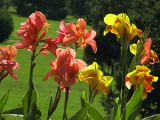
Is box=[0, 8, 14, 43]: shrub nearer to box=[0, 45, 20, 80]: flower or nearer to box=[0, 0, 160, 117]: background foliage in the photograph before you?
box=[0, 0, 160, 117]: background foliage

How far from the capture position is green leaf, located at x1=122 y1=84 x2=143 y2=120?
195 centimetres

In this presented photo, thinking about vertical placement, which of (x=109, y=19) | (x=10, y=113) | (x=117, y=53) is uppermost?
(x=109, y=19)

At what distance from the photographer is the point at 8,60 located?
6.86 feet

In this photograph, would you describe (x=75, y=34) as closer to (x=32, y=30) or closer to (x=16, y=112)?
(x=32, y=30)

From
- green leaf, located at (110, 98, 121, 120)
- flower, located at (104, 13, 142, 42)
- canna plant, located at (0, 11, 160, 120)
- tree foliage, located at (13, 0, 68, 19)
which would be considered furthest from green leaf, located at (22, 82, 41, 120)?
tree foliage, located at (13, 0, 68, 19)

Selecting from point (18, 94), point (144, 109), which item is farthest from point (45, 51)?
point (18, 94)

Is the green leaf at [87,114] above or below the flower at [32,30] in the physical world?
below

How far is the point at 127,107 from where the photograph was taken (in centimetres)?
200

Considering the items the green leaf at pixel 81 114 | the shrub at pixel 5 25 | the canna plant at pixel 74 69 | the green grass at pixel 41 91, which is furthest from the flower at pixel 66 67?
the shrub at pixel 5 25

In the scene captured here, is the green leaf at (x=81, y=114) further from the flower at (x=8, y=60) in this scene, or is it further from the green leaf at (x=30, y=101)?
the flower at (x=8, y=60)

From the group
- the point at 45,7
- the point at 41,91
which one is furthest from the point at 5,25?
the point at 45,7

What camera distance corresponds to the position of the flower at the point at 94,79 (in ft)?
6.68

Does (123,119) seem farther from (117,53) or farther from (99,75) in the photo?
(117,53)

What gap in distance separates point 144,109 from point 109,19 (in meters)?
16.0
